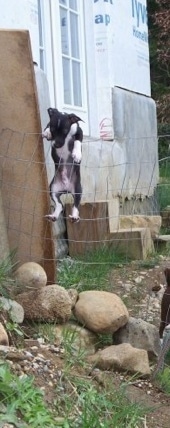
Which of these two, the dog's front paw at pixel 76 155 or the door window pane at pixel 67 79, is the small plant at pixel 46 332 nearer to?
the dog's front paw at pixel 76 155

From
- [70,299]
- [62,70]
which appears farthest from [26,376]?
[62,70]

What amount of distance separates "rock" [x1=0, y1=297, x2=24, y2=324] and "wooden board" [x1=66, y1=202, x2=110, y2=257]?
7.31ft

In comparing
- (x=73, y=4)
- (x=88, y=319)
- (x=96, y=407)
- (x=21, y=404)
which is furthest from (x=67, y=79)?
(x=21, y=404)

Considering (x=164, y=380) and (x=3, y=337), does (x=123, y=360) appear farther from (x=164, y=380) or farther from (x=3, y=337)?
(x=3, y=337)

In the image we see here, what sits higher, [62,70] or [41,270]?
[62,70]

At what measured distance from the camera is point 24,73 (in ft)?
16.8

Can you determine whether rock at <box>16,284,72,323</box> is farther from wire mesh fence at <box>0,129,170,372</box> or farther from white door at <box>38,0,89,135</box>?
white door at <box>38,0,89,135</box>

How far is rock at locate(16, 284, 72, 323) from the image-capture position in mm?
4621

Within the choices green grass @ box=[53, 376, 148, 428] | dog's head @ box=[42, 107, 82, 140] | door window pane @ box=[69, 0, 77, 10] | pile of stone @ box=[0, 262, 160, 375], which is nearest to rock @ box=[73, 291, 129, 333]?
pile of stone @ box=[0, 262, 160, 375]

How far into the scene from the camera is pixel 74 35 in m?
8.33

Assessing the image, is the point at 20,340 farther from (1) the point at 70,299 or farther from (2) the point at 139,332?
(2) the point at 139,332

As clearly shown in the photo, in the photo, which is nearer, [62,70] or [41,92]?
[41,92]

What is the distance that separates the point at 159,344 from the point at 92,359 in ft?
1.99

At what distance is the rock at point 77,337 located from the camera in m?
4.49
